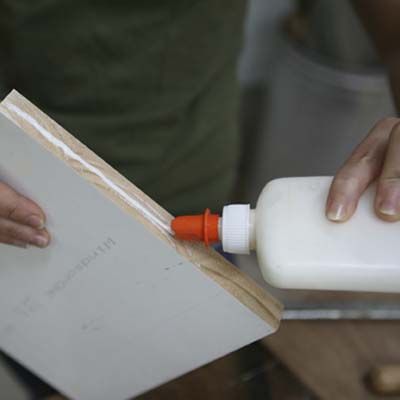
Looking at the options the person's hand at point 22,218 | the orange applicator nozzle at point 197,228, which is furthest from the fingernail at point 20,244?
the orange applicator nozzle at point 197,228

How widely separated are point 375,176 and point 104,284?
0.65 ft

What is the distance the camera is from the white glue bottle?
291mm

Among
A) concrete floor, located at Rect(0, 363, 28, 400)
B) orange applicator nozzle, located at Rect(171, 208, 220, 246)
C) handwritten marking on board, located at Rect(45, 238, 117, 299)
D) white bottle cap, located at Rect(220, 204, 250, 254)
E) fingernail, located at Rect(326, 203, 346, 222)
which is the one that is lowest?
concrete floor, located at Rect(0, 363, 28, 400)

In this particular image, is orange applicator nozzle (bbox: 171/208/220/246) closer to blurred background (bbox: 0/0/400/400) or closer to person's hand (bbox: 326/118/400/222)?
person's hand (bbox: 326/118/400/222)

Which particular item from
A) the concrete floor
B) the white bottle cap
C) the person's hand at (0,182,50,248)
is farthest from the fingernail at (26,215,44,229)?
the concrete floor

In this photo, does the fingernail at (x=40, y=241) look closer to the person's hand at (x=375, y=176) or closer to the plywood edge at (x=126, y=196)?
the plywood edge at (x=126, y=196)

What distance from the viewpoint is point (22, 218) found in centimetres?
31

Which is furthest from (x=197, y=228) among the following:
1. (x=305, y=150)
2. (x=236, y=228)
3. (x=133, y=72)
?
(x=305, y=150)

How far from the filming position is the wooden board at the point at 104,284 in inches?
11.6

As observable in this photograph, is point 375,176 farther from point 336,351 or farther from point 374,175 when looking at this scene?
point 336,351

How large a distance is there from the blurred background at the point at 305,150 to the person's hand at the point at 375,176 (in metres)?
0.27

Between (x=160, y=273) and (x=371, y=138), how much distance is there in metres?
0.18

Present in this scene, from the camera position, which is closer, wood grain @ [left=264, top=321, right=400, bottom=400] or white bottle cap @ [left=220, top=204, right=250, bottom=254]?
white bottle cap @ [left=220, top=204, right=250, bottom=254]

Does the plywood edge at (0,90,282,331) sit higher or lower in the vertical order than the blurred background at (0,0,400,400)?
higher
